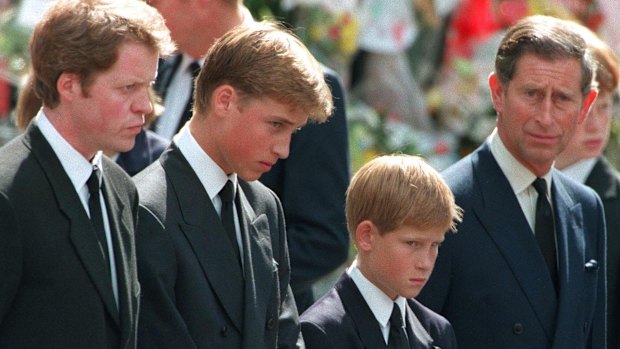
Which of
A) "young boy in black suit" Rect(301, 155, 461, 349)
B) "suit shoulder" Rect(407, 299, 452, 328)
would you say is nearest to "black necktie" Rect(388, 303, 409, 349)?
"young boy in black suit" Rect(301, 155, 461, 349)

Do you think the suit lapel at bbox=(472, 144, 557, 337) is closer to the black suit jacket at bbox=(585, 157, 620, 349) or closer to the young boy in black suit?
the young boy in black suit

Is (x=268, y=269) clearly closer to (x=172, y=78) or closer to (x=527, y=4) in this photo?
(x=172, y=78)

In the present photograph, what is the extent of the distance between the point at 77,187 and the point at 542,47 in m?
1.75

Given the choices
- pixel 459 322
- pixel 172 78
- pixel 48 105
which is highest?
pixel 48 105

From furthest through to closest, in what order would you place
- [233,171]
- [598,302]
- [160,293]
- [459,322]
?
[598,302] → [459,322] → [233,171] → [160,293]

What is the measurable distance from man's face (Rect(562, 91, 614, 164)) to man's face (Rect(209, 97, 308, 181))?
2.07 metres

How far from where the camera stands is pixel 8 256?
3164mm

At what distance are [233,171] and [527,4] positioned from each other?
4848 mm

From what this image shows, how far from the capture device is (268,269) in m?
3.86

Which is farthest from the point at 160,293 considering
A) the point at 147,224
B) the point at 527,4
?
the point at 527,4

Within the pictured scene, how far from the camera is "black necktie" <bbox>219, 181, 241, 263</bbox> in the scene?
3803 mm

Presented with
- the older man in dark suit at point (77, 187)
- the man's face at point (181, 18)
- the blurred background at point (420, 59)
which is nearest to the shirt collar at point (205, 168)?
the older man in dark suit at point (77, 187)

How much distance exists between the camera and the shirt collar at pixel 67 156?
3.36m

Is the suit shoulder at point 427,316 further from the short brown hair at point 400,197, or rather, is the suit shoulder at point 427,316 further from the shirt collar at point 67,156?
the shirt collar at point 67,156
